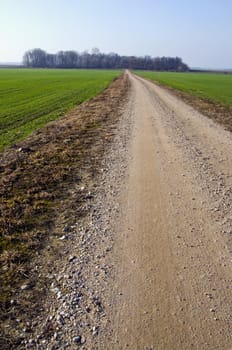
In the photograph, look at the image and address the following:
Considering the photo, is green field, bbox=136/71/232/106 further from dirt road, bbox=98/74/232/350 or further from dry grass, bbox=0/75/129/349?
dirt road, bbox=98/74/232/350

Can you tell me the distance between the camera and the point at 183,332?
164 inches

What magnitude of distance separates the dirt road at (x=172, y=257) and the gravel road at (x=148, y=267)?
1 centimetres

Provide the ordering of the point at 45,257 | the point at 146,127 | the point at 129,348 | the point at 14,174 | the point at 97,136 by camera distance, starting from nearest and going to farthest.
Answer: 1. the point at 129,348
2. the point at 45,257
3. the point at 14,174
4. the point at 97,136
5. the point at 146,127

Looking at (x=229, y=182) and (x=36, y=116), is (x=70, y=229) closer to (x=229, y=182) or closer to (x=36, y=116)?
(x=229, y=182)

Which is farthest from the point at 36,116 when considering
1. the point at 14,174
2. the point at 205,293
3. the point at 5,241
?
the point at 205,293

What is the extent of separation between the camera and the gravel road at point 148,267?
4.15 m

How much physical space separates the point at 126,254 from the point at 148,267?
1.72 feet

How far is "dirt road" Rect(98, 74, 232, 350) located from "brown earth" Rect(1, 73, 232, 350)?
16 millimetres

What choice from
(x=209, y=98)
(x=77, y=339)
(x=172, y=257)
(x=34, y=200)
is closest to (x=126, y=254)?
(x=172, y=257)

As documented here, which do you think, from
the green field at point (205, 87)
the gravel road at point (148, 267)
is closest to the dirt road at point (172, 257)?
the gravel road at point (148, 267)

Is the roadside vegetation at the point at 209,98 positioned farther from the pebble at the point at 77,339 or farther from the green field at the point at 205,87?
the pebble at the point at 77,339

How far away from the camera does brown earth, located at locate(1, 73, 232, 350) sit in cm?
420

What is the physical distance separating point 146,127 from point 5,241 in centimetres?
1234

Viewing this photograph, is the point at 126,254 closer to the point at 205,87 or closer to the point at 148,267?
the point at 148,267
